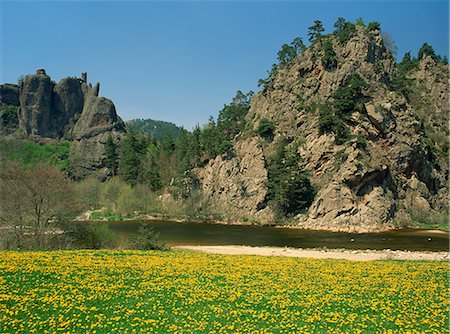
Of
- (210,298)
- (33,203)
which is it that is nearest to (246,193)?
(33,203)

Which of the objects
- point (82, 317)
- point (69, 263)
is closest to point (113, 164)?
point (69, 263)

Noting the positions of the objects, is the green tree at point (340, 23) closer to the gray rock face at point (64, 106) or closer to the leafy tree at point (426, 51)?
the leafy tree at point (426, 51)

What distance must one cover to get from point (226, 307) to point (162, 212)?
3664 inches

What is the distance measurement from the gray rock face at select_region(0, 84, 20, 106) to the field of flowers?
189 m

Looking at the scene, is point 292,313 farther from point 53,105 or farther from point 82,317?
point 53,105

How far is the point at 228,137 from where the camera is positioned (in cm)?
12031

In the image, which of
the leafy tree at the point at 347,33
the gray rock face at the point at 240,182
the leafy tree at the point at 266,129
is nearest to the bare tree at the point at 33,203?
the gray rock face at the point at 240,182

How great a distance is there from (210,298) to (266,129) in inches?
3716

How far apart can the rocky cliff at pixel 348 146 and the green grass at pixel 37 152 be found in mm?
73108

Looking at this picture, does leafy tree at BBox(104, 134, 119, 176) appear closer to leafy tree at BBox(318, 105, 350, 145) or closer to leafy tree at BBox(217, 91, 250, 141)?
leafy tree at BBox(217, 91, 250, 141)

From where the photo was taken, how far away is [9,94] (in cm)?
18275

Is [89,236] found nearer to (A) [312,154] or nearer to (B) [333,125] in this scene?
(A) [312,154]

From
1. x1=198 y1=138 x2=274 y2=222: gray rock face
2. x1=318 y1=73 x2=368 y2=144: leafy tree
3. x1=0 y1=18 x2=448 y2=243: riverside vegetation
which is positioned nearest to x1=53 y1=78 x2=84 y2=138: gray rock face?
x1=0 y1=18 x2=448 y2=243: riverside vegetation

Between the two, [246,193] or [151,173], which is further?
[151,173]
